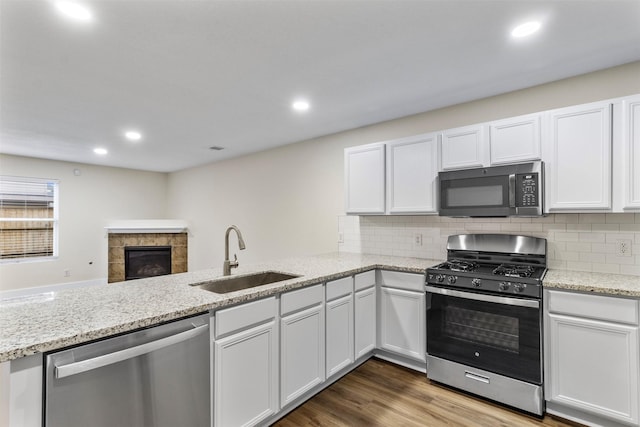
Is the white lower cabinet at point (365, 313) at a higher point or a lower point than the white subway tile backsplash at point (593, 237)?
lower

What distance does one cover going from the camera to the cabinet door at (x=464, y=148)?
265 cm

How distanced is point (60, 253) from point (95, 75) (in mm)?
5067

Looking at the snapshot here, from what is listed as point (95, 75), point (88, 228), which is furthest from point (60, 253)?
point (95, 75)

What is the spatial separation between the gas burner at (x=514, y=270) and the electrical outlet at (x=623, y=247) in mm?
585

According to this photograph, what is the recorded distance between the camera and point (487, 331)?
2334 millimetres

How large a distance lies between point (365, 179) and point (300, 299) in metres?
1.65

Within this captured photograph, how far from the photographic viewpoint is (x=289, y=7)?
167cm

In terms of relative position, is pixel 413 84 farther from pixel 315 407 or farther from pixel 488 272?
pixel 315 407

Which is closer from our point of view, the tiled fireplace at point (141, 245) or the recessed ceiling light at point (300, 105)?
the recessed ceiling light at point (300, 105)

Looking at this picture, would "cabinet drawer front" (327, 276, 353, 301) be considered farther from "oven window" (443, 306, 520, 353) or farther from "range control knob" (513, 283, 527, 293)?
"range control knob" (513, 283, 527, 293)

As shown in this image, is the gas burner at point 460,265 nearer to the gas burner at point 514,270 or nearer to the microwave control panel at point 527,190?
the gas burner at point 514,270

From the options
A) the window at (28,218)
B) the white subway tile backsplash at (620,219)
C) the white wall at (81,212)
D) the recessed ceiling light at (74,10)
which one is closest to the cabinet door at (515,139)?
the white subway tile backsplash at (620,219)

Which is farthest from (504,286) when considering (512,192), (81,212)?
(81,212)

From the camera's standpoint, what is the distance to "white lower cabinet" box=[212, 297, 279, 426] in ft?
5.66
